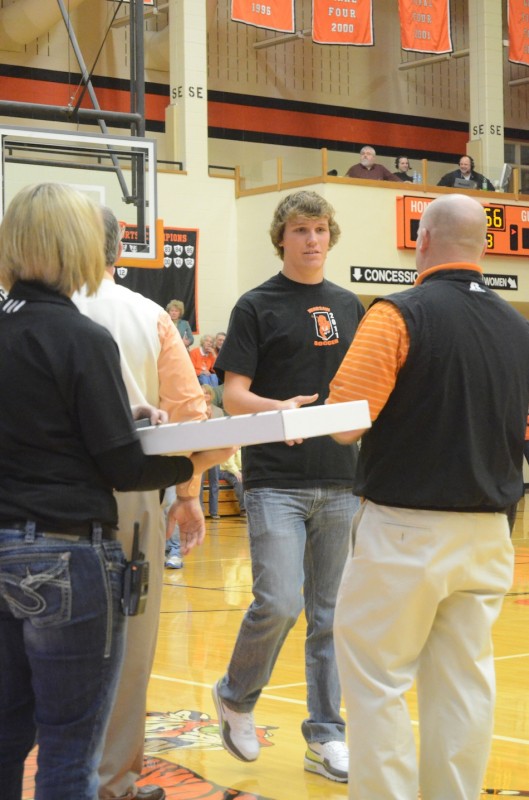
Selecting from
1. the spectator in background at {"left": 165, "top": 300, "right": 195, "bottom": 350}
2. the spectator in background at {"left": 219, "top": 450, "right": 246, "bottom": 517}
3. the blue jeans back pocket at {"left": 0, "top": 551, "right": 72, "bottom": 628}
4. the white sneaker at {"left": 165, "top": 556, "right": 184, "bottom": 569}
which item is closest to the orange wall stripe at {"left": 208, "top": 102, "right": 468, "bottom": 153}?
the spectator in background at {"left": 165, "top": 300, "right": 195, "bottom": 350}

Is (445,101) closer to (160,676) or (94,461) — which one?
(160,676)

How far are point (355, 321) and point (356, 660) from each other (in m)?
1.61

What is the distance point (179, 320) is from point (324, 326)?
12077 mm

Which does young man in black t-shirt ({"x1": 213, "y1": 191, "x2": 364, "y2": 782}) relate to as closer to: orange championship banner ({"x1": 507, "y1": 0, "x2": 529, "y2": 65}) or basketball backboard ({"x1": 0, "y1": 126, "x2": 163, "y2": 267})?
basketball backboard ({"x1": 0, "y1": 126, "x2": 163, "y2": 267})

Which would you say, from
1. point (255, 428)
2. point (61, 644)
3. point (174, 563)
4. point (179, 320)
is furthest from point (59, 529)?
point (179, 320)

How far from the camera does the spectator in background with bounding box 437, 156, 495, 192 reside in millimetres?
19031

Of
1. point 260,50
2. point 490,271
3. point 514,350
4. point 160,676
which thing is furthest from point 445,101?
point 514,350

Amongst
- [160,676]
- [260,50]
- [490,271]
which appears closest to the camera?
[160,676]

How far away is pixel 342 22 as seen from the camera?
18.6 meters

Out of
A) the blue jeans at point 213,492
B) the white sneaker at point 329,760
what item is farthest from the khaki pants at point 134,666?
the blue jeans at point 213,492

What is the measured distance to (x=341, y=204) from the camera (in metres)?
18.0

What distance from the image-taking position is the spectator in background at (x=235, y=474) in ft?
50.0

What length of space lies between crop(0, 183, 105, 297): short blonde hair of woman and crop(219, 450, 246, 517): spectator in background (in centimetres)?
1246

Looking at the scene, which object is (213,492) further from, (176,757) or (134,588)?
(134,588)
